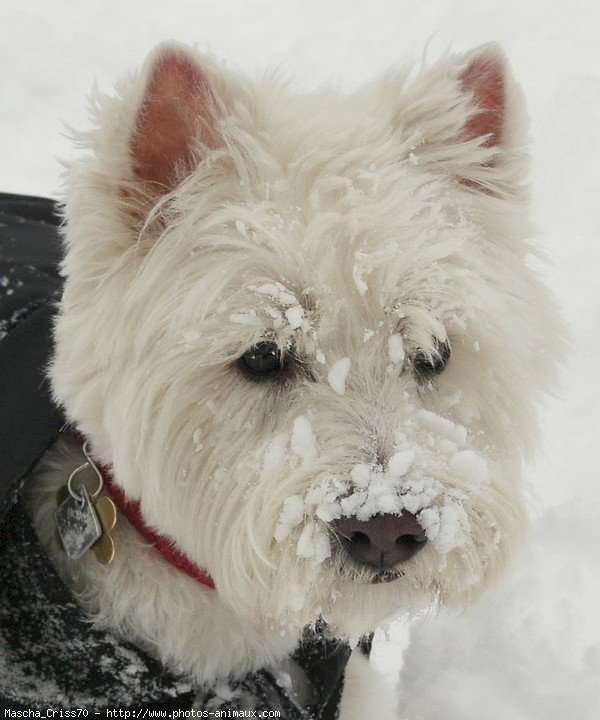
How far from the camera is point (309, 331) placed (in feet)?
6.91

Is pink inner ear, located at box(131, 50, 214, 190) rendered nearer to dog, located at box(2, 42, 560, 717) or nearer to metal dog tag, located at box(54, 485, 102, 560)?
dog, located at box(2, 42, 560, 717)

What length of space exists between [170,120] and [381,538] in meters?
1.12

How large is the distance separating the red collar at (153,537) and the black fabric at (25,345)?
0.22m

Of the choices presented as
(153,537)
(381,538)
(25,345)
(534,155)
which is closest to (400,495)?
(381,538)

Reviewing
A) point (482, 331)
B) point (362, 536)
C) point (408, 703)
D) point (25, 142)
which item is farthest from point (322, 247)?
point (25, 142)

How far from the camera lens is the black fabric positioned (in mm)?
2398

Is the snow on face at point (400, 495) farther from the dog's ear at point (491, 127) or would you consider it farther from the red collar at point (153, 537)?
the dog's ear at point (491, 127)

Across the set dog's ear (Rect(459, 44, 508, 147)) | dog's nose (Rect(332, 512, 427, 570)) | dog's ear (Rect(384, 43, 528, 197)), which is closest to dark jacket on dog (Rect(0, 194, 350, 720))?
dog's nose (Rect(332, 512, 427, 570))

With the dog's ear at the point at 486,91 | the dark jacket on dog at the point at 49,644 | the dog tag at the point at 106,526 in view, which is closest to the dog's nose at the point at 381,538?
the dark jacket on dog at the point at 49,644

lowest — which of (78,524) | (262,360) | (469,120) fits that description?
(78,524)

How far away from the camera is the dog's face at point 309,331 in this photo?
2000 mm

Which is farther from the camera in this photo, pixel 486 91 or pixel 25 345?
pixel 25 345

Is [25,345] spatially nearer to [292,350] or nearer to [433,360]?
[292,350]

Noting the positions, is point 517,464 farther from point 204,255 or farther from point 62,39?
point 62,39
